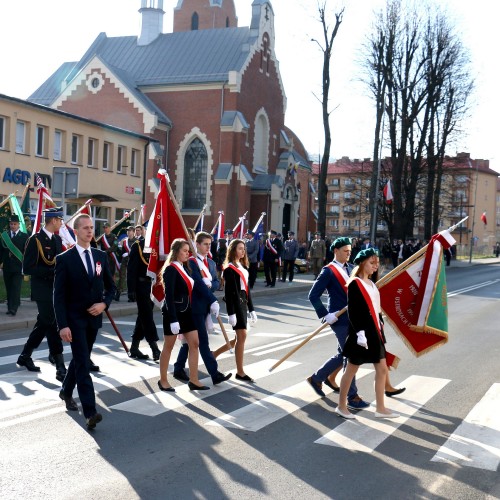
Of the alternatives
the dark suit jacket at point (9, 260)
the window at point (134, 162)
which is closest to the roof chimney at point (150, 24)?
the window at point (134, 162)

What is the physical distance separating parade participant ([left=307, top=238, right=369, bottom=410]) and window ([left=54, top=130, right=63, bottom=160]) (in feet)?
85.7

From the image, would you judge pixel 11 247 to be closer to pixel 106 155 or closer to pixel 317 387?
pixel 317 387

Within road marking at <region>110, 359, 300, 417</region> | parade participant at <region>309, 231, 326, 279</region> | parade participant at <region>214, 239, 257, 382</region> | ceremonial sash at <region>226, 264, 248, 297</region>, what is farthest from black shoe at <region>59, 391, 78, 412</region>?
parade participant at <region>309, 231, 326, 279</region>

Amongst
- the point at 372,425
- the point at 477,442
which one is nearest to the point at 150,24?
the point at 372,425

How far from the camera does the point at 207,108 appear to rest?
48312 mm

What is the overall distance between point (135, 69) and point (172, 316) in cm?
4653

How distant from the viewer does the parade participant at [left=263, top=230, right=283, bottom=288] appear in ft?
82.8

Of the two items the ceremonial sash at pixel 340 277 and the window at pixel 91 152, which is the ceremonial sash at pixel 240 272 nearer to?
the ceremonial sash at pixel 340 277

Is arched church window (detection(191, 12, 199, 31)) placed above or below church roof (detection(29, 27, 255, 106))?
above

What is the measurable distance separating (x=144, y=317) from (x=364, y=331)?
4108 millimetres

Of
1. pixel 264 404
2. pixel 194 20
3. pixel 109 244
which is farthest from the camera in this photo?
pixel 194 20

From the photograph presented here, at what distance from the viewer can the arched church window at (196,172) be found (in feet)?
160

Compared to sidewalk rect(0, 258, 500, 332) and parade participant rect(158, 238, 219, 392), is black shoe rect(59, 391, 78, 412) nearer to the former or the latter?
parade participant rect(158, 238, 219, 392)

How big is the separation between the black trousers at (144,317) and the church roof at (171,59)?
39.1 m
